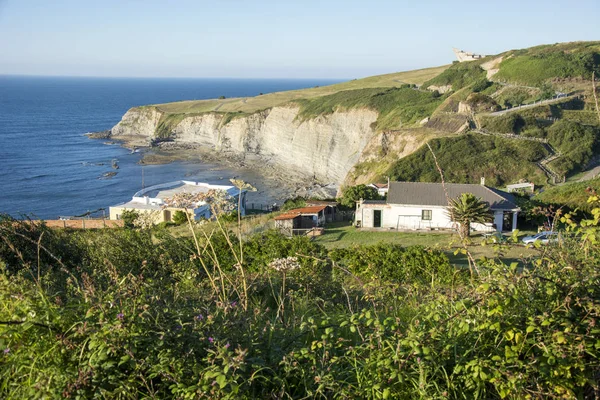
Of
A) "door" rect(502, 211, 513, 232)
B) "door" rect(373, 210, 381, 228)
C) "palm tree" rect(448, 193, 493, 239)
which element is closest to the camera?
"palm tree" rect(448, 193, 493, 239)

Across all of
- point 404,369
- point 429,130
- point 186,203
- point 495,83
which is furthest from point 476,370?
point 495,83

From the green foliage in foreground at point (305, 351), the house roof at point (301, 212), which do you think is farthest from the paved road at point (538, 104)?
the green foliage in foreground at point (305, 351)

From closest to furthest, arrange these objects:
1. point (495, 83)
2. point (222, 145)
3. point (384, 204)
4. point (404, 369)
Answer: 1. point (404, 369)
2. point (384, 204)
3. point (495, 83)
4. point (222, 145)

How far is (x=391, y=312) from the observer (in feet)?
16.1

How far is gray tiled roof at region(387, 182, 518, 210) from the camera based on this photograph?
92.0 feet

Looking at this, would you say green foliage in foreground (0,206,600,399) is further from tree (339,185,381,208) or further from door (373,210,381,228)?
tree (339,185,381,208)

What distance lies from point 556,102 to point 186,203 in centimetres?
6269

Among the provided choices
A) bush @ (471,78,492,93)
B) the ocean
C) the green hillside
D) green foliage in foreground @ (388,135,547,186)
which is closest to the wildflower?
the ocean

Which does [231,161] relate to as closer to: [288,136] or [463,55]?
[288,136]

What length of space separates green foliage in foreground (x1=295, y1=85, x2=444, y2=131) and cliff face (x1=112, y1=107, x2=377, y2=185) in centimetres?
164

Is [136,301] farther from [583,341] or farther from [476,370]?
[583,341]

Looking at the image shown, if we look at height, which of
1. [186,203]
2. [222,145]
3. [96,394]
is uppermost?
[186,203]

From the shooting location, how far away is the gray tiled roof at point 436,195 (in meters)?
28.0

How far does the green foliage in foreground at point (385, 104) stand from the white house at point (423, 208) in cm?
3645
